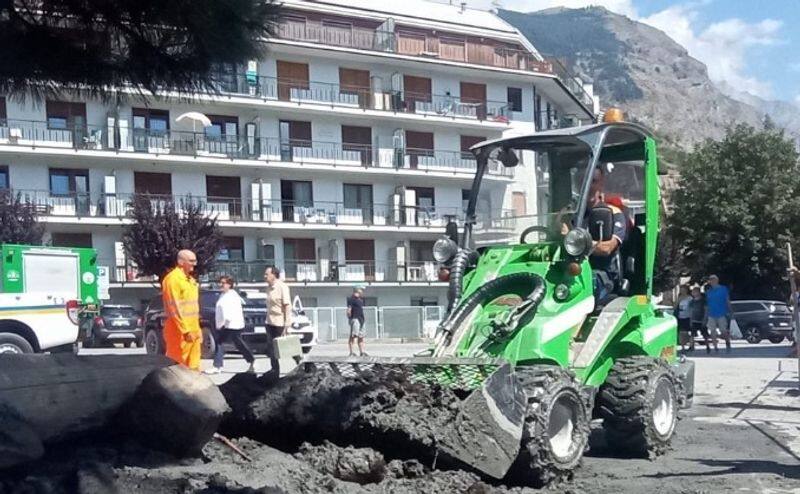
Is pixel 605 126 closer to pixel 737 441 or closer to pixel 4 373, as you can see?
pixel 737 441

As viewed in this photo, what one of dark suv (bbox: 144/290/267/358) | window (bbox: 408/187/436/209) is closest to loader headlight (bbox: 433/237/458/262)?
dark suv (bbox: 144/290/267/358)

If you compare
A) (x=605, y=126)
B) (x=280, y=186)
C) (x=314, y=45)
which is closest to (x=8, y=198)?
(x=280, y=186)

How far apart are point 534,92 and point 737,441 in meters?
46.5

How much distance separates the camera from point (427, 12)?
57188mm

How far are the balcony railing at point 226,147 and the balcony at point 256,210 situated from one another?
2.18m

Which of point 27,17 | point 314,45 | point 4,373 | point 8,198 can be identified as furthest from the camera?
point 314,45

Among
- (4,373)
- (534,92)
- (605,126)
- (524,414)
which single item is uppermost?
(534,92)

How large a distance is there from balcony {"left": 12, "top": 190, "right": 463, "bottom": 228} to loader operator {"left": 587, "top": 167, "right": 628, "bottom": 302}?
112ft

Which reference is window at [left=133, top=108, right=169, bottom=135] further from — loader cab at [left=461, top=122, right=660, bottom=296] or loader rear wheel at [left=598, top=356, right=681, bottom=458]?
loader rear wheel at [left=598, top=356, right=681, bottom=458]

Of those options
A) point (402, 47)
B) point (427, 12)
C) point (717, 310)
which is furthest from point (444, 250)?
point (427, 12)

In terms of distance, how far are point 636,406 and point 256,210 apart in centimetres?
4021

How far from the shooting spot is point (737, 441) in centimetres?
924

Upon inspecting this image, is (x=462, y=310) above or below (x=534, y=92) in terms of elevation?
below

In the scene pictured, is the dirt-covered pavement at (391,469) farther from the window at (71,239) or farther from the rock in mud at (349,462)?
the window at (71,239)
